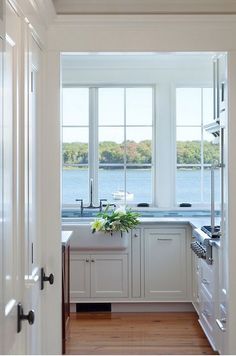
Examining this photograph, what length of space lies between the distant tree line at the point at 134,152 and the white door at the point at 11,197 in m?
3.56

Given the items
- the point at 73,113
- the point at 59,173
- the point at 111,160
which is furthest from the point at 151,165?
the point at 59,173

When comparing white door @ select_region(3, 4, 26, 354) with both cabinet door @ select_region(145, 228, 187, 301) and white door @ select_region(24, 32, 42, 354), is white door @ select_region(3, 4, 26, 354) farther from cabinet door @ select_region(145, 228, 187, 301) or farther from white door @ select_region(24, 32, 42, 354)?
cabinet door @ select_region(145, 228, 187, 301)

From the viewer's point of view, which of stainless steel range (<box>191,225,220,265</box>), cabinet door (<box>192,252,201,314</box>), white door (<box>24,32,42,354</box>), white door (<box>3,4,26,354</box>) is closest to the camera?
white door (<box>3,4,26,354</box>)

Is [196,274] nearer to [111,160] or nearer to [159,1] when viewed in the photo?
[111,160]

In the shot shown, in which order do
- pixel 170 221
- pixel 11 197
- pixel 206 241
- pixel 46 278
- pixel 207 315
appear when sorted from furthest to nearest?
pixel 170 221 → pixel 207 315 → pixel 206 241 → pixel 46 278 → pixel 11 197

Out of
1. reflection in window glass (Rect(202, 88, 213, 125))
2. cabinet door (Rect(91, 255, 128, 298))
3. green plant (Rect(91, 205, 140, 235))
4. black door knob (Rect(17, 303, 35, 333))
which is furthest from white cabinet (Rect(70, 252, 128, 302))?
black door knob (Rect(17, 303, 35, 333))

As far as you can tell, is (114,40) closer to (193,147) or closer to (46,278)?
(46,278)

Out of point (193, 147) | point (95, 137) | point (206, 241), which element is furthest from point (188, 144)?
point (206, 241)

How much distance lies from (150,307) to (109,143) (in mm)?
1883

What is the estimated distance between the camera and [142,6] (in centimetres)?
267

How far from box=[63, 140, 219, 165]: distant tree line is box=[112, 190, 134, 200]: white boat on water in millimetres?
361

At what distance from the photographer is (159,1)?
2.66 metres

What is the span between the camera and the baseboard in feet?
16.3

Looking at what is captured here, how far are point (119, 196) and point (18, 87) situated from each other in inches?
142
